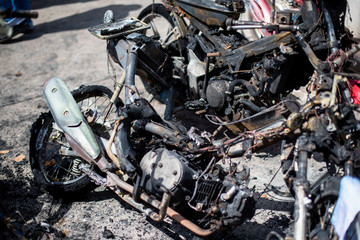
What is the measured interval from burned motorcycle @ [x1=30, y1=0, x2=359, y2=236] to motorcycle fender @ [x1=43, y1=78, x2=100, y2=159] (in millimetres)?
10

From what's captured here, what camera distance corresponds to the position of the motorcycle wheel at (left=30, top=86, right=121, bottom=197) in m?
4.01

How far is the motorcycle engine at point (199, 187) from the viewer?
3.02 metres

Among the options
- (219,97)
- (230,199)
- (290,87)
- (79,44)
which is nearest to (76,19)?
(79,44)

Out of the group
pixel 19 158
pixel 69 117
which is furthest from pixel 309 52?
pixel 19 158

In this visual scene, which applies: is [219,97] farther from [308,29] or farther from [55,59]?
[55,59]

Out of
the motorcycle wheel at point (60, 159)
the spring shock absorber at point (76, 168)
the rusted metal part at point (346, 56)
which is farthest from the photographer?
the spring shock absorber at point (76, 168)

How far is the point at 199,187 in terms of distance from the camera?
3.19 metres

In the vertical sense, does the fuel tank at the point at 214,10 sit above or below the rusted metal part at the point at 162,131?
above

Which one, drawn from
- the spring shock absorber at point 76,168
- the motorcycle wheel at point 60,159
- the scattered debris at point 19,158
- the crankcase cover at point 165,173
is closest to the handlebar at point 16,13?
the motorcycle wheel at point 60,159

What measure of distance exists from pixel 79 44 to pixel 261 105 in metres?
5.15

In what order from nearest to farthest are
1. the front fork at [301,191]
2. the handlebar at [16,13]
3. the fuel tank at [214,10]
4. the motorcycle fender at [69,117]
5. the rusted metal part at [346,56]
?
the front fork at [301,191]
the handlebar at [16,13]
the rusted metal part at [346,56]
the motorcycle fender at [69,117]
the fuel tank at [214,10]

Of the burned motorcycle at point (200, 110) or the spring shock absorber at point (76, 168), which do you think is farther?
the spring shock absorber at point (76, 168)

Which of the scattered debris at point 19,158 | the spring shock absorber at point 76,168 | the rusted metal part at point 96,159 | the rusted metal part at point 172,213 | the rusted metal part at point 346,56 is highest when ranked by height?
the rusted metal part at point 346,56

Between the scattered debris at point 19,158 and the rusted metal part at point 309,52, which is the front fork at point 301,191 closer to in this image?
the rusted metal part at point 309,52
